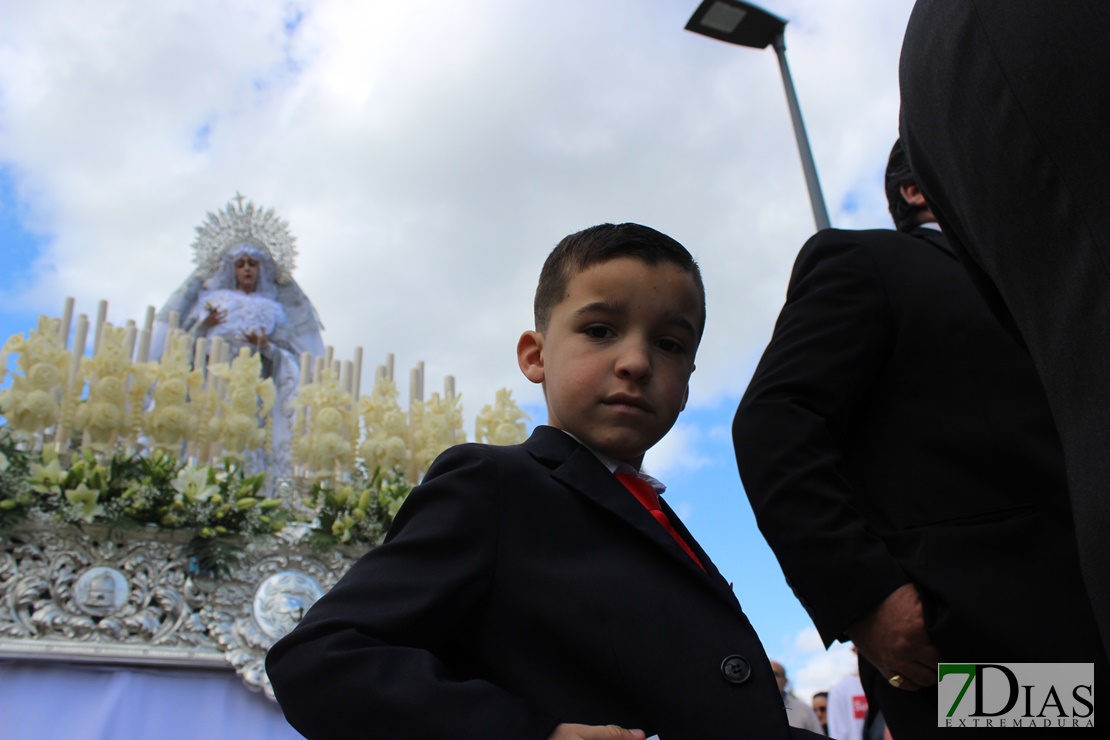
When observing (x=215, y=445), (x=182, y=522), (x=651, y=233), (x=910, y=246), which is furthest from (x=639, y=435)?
(x=215, y=445)

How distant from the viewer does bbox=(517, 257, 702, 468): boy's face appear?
1350 mm

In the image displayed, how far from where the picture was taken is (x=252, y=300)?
8.36 meters

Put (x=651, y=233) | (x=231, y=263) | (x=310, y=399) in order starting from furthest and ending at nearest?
(x=231, y=263) < (x=310, y=399) < (x=651, y=233)

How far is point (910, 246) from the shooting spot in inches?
70.9

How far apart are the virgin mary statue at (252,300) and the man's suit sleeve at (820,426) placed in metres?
5.82

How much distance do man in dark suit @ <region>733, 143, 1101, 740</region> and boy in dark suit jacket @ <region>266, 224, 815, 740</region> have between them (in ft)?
0.85

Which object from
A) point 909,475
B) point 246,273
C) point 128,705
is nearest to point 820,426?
point 909,475

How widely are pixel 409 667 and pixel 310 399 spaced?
3.47m

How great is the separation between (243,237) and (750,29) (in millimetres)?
5824

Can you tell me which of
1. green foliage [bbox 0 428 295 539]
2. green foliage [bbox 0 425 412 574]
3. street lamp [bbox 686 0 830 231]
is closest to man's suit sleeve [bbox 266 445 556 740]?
green foliage [bbox 0 425 412 574]

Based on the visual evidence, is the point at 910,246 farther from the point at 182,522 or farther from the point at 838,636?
the point at 182,522

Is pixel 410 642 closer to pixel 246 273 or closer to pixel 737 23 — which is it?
pixel 737 23

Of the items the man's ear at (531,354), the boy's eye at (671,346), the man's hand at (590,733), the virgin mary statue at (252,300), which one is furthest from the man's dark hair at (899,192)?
the virgin mary statue at (252,300)

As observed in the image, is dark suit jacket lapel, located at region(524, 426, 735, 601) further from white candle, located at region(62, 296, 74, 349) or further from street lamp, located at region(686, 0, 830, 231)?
street lamp, located at region(686, 0, 830, 231)
